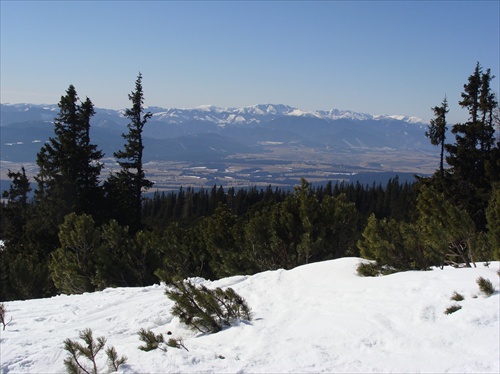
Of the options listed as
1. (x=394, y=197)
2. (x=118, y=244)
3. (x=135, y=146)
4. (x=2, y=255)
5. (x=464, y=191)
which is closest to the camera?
(x=118, y=244)

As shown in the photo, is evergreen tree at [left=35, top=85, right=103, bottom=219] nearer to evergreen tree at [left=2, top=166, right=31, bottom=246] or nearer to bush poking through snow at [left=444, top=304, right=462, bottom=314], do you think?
evergreen tree at [left=2, top=166, right=31, bottom=246]

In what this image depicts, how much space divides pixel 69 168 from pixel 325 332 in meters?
20.1

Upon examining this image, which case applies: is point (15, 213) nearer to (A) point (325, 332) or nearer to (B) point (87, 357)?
(B) point (87, 357)

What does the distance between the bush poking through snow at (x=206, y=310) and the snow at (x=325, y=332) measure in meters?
0.17

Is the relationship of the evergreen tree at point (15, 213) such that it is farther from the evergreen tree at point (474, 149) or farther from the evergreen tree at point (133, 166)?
the evergreen tree at point (474, 149)

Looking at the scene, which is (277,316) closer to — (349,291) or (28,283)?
(349,291)

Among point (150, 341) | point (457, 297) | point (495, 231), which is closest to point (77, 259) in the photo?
point (150, 341)

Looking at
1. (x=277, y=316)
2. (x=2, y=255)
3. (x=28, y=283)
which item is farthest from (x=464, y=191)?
(x=2, y=255)

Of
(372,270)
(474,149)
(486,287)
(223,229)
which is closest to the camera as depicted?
(486,287)

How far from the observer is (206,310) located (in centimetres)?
557

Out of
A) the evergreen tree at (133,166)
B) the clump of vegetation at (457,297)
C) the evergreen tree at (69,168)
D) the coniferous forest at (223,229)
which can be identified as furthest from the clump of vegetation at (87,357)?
the evergreen tree at (133,166)

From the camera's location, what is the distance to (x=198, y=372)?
167 inches

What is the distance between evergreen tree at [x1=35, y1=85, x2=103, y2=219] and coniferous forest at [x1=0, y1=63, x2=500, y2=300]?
0.06 meters

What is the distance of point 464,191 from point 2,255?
22499 millimetres
